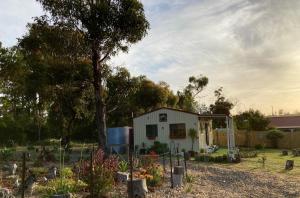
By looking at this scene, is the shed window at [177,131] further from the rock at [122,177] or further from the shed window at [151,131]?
the rock at [122,177]

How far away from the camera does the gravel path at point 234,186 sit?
40.8 feet

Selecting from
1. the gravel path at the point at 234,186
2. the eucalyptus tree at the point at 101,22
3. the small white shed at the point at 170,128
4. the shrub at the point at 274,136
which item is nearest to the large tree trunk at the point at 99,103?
the eucalyptus tree at the point at 101,22

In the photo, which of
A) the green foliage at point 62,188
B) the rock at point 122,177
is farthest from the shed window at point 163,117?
the green foliage at point 62,188

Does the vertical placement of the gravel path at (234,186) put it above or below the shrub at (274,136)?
below

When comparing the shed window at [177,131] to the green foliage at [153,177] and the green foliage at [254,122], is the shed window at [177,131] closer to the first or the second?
the green foliage at [254,122]

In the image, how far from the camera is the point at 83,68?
32594 millimetres

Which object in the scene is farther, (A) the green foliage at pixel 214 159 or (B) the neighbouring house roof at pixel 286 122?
(B) the neighbouring house roof at pixel 286 122

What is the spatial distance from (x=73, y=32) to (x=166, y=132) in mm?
13319

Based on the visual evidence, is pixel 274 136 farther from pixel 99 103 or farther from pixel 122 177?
pixel 122 177

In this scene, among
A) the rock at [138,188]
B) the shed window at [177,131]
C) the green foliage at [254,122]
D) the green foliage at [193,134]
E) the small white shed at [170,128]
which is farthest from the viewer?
the green foliage at [254,122]

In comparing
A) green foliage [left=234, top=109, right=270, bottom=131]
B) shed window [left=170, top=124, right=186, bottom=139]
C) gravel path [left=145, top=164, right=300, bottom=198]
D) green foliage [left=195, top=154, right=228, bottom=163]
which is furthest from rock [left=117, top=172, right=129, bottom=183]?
green foliage [left=234, top=109, right=270, bottom=131]

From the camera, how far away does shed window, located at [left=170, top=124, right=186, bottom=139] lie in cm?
3116

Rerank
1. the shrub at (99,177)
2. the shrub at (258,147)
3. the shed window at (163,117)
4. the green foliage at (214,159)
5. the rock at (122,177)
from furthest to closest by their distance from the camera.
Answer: the shrub at (258,147), the shed window at (163,117), the green foliage at (214,159), the rock at (122,177), the shrub at (99,177)

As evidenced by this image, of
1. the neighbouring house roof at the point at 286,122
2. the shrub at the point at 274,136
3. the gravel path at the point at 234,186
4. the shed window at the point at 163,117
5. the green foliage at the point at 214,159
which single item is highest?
the neighbouring house roof at the point at 286,122
